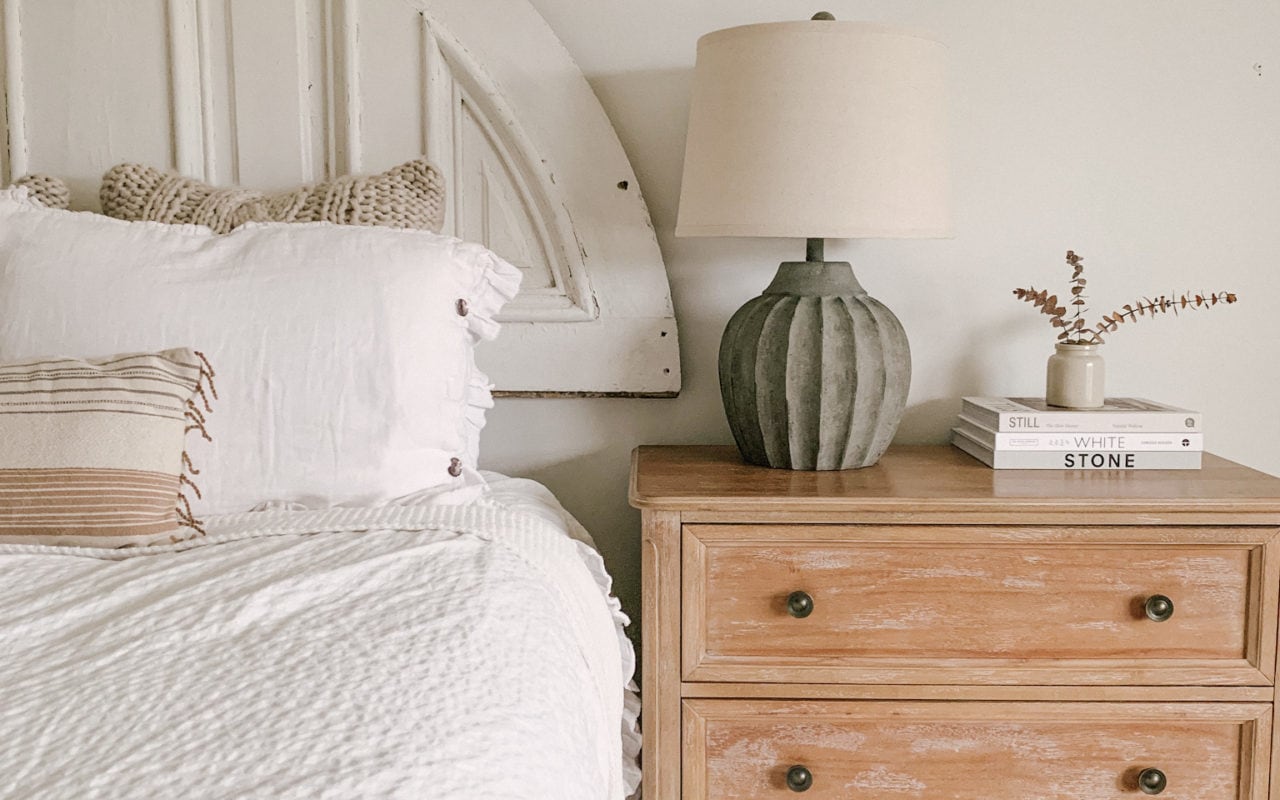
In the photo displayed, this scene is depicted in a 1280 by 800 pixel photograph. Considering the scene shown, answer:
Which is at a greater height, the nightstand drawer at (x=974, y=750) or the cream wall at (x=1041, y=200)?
the cream wall at (x=1041, y=200)

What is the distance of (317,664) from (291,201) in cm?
94

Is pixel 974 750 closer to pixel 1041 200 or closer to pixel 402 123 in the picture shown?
pixel 1041 200

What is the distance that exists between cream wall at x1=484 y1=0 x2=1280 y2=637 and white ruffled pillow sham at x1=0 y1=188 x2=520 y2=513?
1.49 ft

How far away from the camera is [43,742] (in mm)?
688

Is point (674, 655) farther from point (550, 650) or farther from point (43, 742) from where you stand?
point (43, 742)

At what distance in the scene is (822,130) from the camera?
1.36 meters

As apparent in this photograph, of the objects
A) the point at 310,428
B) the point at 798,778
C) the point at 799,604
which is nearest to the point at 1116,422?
the point at 799,604

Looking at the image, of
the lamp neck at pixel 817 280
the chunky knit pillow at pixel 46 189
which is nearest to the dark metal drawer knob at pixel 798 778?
the lamp neck at pixel 817 280

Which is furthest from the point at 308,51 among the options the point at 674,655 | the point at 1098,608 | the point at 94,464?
the point at 1098,608

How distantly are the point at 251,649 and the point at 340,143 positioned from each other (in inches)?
43.8

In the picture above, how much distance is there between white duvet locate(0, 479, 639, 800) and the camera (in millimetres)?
674

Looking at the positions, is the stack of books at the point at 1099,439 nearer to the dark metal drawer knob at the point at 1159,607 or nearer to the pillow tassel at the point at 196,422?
the dark metal drawer knob at the point at 1159,607

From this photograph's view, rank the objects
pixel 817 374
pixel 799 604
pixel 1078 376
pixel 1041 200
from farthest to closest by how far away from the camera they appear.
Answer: pixel 1041 200, pixel 1078 376, pixel 817 374, pixel 799 604

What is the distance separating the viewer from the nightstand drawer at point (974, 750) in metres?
1.37
